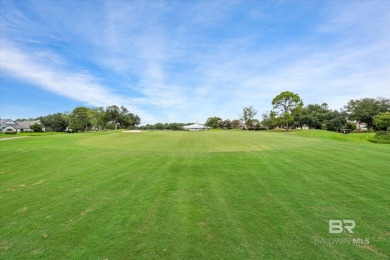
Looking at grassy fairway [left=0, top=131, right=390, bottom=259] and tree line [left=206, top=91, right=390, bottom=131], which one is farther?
tree line [left=206, top=91, right=390, bottom=131]

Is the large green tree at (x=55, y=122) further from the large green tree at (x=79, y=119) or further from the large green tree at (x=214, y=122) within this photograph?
the large green tree at (x=214, y=122)

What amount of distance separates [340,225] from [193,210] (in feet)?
11.2

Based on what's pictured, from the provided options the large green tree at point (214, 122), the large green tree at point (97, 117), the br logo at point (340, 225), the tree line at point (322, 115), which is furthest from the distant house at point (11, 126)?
the br logo at point (340, 225)

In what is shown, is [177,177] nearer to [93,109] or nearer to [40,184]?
[40,184]

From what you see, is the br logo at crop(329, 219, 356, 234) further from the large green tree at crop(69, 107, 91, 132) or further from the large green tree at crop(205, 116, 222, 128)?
the large green tree at crop(205, 116, 222, 128)

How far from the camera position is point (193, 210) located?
575cm

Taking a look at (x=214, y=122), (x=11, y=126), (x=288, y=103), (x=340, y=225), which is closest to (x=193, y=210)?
(x=340, y=225)

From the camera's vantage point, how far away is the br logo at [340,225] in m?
4.61

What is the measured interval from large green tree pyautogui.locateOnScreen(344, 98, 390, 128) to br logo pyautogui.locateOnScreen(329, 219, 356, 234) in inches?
3387

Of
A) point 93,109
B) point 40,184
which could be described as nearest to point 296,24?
point 40,184

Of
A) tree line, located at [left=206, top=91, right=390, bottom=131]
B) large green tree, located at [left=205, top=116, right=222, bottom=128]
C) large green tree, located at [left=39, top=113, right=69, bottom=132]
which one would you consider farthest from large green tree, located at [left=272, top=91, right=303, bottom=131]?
large green tree, located at [left=39, top=113, right=69, bottom=132]

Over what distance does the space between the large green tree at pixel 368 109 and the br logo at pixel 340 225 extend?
3387 inches

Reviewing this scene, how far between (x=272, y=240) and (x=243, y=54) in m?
30.4

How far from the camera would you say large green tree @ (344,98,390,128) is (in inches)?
2886
